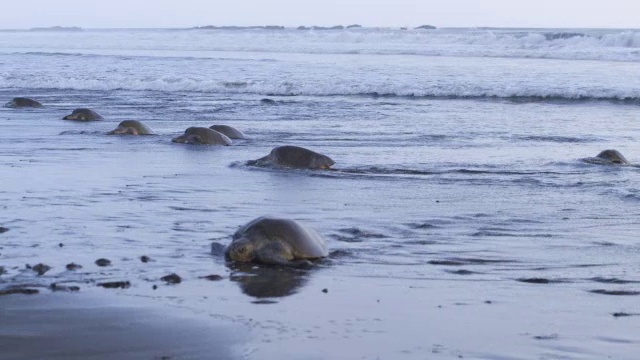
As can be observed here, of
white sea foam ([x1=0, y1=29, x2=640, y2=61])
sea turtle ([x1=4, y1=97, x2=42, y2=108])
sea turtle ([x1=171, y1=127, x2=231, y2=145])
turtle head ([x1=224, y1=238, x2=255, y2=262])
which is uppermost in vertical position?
turtle head ([x1=224, y1=238, x2=255, y2=262])

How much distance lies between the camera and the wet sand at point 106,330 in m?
5.15

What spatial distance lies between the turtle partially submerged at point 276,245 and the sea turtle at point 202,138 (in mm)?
7613

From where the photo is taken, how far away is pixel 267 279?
6926 millimetres

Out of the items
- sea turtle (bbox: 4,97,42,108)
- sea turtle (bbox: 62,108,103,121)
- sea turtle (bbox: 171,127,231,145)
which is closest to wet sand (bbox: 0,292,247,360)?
sea turtle (bbox: 171,127,231,145)

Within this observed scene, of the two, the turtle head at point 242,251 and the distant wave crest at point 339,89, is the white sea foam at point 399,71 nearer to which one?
the distant wave crest at point 339,89

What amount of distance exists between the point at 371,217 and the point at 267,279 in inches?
97.9

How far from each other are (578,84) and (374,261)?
814 inches

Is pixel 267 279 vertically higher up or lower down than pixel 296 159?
higher up

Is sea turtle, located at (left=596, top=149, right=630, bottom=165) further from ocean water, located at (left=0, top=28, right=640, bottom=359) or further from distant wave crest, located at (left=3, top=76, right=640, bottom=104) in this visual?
distant wave crest, located at (left=3, top=76, right=640, bottom=104)

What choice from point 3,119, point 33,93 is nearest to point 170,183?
point 3,119

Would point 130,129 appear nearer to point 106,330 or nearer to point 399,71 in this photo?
point 106,330

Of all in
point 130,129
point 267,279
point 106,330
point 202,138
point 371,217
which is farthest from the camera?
point 130,129

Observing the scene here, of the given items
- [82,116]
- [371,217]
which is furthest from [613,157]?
[82,116]

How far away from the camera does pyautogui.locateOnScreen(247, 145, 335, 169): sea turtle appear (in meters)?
12.5
